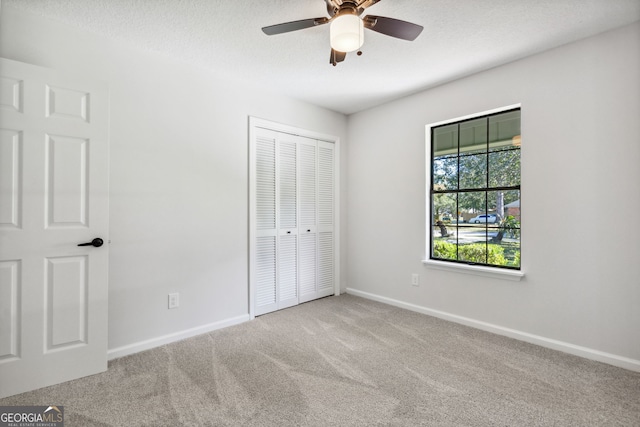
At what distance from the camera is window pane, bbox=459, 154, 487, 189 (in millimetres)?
3125

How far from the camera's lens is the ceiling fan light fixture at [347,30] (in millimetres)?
1748

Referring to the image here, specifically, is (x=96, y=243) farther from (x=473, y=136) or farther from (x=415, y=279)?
(x=473, y=136)

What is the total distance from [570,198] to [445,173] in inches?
46.2

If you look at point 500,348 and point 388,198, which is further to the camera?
point 388,198

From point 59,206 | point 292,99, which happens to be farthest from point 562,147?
point 59,206

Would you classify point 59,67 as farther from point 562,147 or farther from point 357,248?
point 562,147

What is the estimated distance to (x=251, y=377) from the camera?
7.12 feet

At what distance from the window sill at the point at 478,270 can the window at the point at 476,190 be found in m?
0.11

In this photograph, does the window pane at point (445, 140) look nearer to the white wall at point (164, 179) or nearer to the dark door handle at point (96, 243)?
the white wall at point (164, 179)

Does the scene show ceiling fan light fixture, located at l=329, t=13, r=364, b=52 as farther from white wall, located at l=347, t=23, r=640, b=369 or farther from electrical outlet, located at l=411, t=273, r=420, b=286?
electrical outlet, located at l=411, t=273, r=420, b=286

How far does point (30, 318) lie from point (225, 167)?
6.09 feet

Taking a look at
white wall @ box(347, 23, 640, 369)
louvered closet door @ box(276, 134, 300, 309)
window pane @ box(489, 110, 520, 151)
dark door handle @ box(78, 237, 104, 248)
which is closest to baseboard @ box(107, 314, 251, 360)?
louvered closet door @ box(276, 134, 300, 309)

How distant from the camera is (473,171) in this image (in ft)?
10.5

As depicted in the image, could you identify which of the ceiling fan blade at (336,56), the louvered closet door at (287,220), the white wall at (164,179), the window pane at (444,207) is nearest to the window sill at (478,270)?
the window pane at (444,207)
